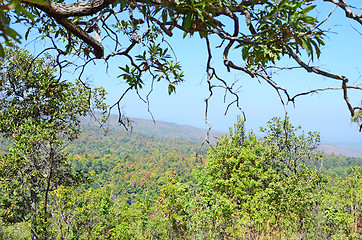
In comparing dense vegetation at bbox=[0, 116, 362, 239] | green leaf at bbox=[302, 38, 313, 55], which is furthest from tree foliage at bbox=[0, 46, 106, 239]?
green leaf at bbox=[302, 38, 313, 55]

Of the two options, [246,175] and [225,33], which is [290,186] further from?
[225,33]

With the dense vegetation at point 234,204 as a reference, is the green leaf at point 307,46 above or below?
above

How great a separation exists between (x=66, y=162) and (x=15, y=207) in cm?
242

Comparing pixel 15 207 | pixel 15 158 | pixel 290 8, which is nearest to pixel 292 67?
pixel 290 8

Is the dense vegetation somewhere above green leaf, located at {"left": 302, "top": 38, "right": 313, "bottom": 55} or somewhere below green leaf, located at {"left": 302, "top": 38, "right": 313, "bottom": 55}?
below

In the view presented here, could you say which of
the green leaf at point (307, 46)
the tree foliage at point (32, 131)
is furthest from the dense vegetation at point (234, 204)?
the green leaf at point (307, 46)

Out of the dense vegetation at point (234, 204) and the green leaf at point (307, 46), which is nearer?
the green leaf at point (307, 46)

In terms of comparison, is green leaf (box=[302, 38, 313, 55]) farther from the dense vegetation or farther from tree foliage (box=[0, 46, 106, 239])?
tree foliage (box=[0, 46, 106, 239])

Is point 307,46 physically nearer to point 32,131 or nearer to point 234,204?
point 32,131

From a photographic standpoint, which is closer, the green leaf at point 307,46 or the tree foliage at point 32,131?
the green leaf at point 307,46

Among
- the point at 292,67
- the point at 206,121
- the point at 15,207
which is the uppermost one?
the point at 292,67

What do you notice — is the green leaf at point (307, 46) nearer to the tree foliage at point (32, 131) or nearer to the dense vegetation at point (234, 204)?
the dense vegetation at point (234, 204)

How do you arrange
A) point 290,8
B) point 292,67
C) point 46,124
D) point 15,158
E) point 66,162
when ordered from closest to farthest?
point 290,8
point 292,67
point 15,158
point 46,124
point 66,162

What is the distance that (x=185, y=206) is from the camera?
907 cm
